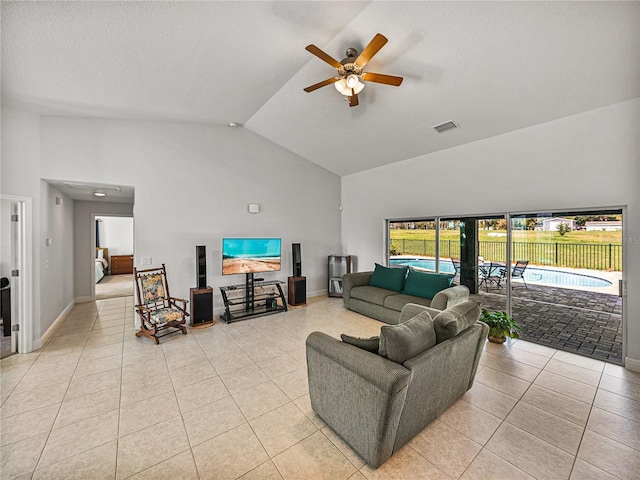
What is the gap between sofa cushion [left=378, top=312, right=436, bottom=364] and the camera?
177cm

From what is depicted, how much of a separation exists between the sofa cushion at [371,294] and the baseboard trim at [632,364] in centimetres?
273

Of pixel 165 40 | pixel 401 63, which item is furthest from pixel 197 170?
pixel 401 63

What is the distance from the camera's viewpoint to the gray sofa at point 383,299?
3.70 m

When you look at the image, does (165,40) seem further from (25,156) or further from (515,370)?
(515,370)

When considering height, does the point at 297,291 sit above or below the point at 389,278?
below

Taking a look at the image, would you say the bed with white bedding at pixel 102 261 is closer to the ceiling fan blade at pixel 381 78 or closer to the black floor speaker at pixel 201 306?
the black floor speaker at pixel 201 306

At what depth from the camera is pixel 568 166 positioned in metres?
3.35

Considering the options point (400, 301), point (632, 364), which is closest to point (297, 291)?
point (400, 301)

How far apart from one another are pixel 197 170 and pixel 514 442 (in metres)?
5.25

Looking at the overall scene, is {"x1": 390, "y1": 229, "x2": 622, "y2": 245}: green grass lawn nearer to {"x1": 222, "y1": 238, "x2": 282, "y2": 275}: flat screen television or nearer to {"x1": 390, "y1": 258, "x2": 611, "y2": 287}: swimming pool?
{"x1": 390, "y1": 258, "x2": 611, "y2": 287}: swimming pool

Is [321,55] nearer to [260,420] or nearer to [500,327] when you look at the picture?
[260,420]

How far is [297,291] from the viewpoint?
5.41 metres

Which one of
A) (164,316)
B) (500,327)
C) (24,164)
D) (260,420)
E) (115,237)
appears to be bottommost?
(260,420)

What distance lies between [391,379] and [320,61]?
3322 millimetres
